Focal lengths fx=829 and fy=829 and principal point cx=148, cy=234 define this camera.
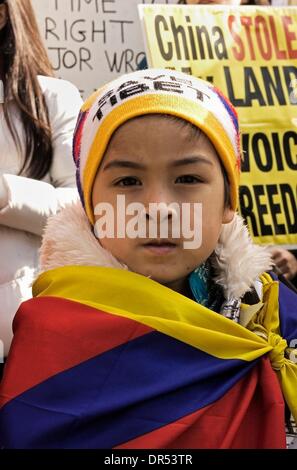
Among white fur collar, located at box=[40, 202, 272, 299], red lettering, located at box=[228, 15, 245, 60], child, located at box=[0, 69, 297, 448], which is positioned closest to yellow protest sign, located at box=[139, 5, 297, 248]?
red lettering, located at box=[228, 15, 245, 60]

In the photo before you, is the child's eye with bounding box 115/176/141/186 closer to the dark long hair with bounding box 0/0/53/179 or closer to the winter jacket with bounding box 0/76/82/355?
the winter jacket with bounding box 0/76/82/355

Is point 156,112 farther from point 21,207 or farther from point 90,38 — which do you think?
point 90,38

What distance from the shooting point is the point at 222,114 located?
1.94 m

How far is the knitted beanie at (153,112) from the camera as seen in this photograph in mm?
1848

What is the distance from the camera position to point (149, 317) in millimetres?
1796

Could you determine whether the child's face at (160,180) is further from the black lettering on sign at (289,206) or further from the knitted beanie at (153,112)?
the black lettering on sign at (289,206)

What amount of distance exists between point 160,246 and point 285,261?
173 cm

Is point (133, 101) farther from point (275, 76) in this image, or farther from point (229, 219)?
point (275, 76)

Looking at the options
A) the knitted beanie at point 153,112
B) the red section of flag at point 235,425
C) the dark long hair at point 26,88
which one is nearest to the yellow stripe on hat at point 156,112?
the knitted beanie at point 153,112

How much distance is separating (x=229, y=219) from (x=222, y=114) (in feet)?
0.83

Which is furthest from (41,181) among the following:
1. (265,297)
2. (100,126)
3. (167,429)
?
(167,429)

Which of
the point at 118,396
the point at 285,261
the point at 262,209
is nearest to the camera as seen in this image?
the point at 118,396

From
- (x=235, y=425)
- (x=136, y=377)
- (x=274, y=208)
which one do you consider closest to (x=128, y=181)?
(x=136, y=377)

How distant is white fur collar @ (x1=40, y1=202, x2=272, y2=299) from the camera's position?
193cm
